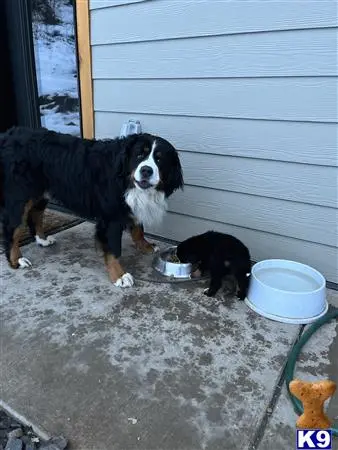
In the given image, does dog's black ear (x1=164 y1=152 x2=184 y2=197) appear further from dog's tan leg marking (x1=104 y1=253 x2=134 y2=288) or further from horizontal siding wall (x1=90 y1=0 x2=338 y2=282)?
dog's tan leg marking (x1=104 y1=253 x2=134 y2=288)

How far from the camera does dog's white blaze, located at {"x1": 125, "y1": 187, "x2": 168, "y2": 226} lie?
7.66ft

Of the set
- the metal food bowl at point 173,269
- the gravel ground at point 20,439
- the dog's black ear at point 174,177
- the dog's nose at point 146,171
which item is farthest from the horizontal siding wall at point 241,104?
the gravel ground at point 20,439

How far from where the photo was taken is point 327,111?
6.94 feet

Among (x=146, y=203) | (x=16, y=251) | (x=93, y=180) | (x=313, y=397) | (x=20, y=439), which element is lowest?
(x=20, y=439)

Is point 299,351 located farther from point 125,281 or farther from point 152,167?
point 152,167

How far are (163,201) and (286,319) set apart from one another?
1.05 metres

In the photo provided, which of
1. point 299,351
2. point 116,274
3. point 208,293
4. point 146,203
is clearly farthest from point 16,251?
point 299,351

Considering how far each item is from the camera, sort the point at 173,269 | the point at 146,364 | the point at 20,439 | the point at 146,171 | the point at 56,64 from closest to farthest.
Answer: the point at 20,439 < the point at 146,364 < the point at 146,171 < the point at 173,269 < the point at 56,64

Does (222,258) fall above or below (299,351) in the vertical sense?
above

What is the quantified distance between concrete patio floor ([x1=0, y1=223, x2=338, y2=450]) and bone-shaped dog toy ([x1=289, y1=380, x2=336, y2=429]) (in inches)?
11.5

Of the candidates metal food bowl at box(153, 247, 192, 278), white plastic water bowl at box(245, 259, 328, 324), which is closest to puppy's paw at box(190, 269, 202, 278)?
metal food bowl at box(153, 247, 192, 278)

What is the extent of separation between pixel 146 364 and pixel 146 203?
1026mm

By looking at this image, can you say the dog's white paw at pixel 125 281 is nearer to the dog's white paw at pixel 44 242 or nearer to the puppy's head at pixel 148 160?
the puppy's head at pixel 148 160

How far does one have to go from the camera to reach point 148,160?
2.21 m
